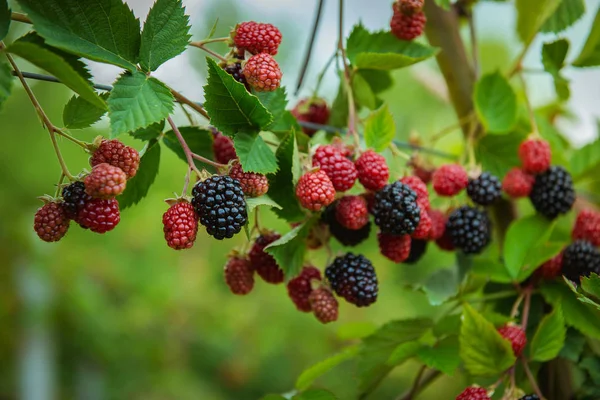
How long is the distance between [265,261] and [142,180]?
0.53ft

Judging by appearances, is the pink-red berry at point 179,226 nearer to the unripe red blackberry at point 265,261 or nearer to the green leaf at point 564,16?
the unripe red blackberry at point 265,261

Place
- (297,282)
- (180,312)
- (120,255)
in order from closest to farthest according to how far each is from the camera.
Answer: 1. (297,282)
2. (180,312)
3. (120,255)

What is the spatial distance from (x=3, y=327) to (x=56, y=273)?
0.39m

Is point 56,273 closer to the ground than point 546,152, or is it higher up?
closer to the ground

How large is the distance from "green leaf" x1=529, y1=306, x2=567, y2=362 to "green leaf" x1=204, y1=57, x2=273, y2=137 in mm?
373

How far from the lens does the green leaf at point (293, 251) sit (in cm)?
60

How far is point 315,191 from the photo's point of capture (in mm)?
556

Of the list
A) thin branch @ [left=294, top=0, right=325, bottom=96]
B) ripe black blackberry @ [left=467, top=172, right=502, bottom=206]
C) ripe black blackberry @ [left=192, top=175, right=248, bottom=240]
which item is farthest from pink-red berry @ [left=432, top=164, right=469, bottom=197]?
ripe black blackberry @ [left=192, top=175, right=248, bottom=240]

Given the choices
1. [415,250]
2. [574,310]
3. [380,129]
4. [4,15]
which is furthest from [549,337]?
[4,15]

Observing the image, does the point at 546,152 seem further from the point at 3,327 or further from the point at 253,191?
the point at 3,327

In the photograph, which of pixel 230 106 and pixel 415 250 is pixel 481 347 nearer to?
pixel 415 250

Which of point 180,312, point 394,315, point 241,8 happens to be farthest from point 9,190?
point 394,315


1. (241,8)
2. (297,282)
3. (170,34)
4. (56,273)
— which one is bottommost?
(56,273)

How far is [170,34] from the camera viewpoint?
0.53m
